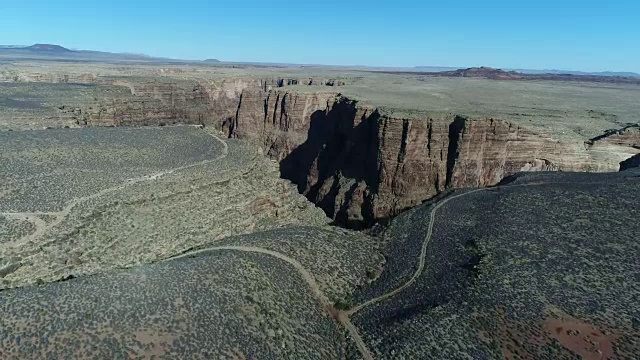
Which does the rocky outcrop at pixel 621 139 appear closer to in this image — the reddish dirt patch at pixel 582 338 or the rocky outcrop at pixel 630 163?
the rocky outcrop at pixel 630 163

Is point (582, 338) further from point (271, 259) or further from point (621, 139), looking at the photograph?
point (621, 139)

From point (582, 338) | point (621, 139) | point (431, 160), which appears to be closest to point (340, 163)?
point (431, 160)

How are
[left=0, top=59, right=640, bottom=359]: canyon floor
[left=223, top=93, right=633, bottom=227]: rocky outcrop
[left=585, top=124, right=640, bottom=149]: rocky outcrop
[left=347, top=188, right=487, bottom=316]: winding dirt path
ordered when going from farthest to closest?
[left=585, top=124, right=640, bottom=149]: rocky outcrop
[left=223, top=93, right=633, bottom=227]: rocky outcrop
[left=347, top=188, right=487, bottom=316]: winding dirt path
[left=0, top=59, right=640, bottom=359]: canyon floor

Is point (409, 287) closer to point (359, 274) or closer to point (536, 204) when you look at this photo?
point (359, 274)

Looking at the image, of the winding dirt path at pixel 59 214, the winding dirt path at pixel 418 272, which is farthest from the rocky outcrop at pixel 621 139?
the winding dirt path at pixel 59 214

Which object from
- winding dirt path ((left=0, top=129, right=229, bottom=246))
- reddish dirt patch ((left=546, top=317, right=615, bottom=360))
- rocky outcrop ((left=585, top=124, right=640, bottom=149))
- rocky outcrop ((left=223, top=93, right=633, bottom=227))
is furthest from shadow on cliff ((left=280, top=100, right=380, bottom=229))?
reddish dirt patch ((left=546, top=317, right=615, bottom=360))

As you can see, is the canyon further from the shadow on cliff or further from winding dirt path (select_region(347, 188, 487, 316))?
winding dirt path (select_region(347, 188, 487, 316))

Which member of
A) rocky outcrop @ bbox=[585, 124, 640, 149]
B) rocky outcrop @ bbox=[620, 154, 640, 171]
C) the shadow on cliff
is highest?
rocky outcrop @ bbox=[585, 124, 640, 149]
